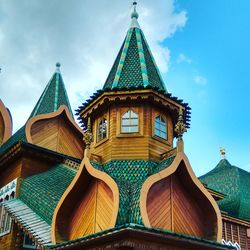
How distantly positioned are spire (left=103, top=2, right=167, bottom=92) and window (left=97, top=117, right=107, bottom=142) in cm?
109

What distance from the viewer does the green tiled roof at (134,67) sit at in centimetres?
1356

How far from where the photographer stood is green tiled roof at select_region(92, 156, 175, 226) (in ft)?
35.1

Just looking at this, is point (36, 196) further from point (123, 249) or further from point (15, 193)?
point (123, 249)

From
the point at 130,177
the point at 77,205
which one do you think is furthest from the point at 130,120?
the point at 77,205

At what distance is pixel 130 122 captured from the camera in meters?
13.2

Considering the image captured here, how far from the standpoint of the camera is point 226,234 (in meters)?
20.5

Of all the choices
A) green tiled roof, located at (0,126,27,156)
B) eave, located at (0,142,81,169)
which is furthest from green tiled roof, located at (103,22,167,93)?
green tiled roof, located at (0,126,27,156)

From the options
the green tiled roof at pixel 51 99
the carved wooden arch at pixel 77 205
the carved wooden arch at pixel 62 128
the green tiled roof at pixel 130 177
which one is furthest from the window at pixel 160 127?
the green tiled roof at pixel 51 99

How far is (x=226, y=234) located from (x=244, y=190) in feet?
12.8

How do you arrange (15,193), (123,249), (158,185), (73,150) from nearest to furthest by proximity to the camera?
(123,249)
(158,185)
(15,193)
(73,150)

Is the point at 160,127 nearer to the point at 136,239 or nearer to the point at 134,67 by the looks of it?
the point at 134,67

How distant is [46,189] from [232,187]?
12776 millimetres

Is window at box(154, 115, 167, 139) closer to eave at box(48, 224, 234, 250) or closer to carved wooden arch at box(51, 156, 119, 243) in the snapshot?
carved wooden arch at box(51, 156, 119, 243)

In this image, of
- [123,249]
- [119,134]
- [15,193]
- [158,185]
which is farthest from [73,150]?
[123,249]
